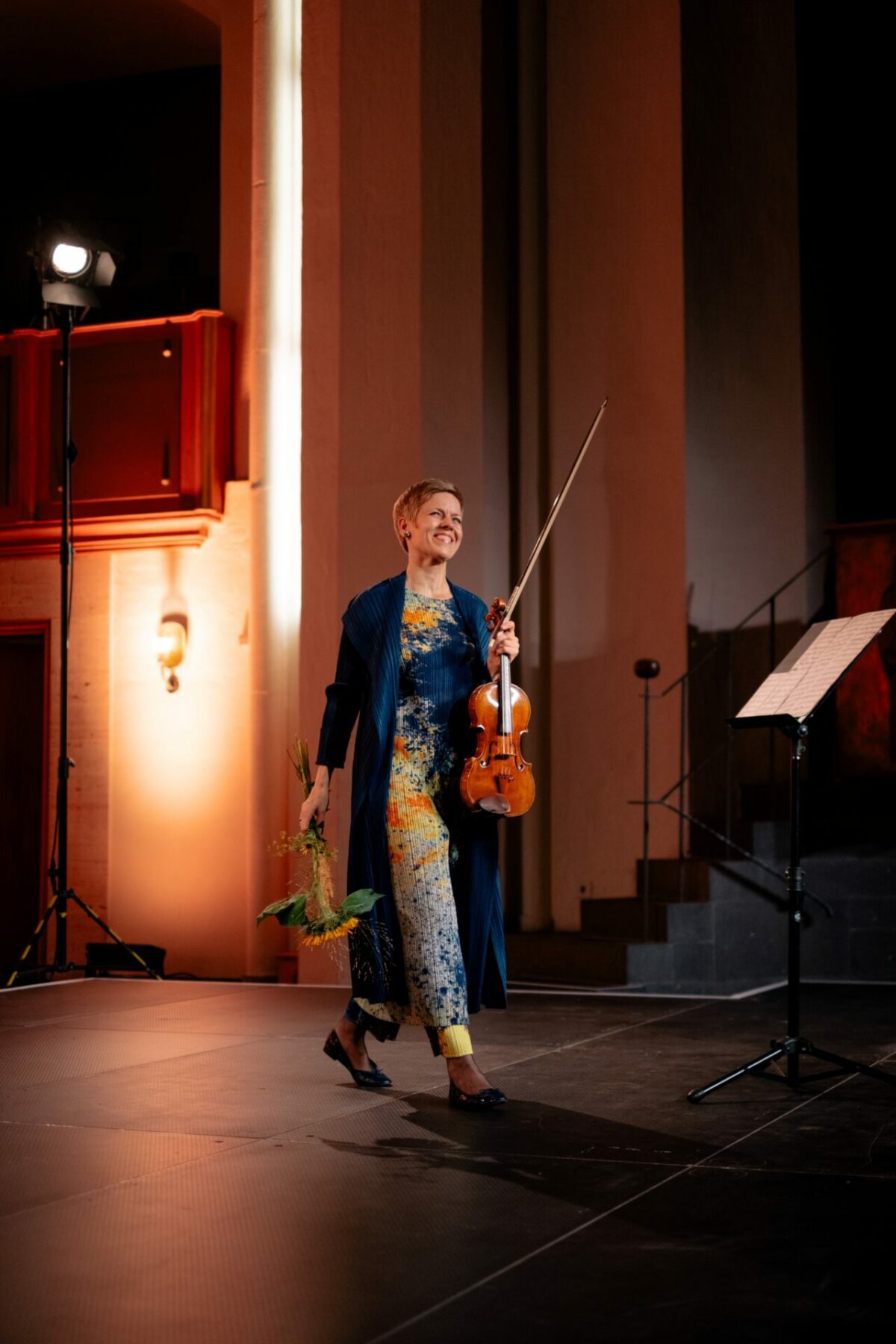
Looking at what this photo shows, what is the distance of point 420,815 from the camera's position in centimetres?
385

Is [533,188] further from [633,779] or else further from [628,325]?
[633,779]

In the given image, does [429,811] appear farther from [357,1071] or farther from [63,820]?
[63,820]

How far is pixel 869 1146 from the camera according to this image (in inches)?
126

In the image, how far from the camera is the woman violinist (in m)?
3.82

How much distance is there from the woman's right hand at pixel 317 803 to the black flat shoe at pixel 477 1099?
73 centimetres

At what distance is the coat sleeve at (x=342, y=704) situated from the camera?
13.2ft

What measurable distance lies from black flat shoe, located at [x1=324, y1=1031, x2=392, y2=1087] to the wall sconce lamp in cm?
580

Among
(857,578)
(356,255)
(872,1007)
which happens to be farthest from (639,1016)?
(356,255)

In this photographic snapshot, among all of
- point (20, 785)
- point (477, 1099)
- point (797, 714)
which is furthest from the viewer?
point (20, 785)

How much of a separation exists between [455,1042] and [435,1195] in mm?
904

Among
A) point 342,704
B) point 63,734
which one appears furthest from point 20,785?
point 342,704

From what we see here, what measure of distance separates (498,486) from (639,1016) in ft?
12.7

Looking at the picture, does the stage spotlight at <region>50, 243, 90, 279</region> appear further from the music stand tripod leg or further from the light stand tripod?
the music stand tripod leg

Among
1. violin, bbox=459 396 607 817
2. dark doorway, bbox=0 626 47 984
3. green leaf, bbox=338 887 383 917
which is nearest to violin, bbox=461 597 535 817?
violin, bbox=459 396 607 817
